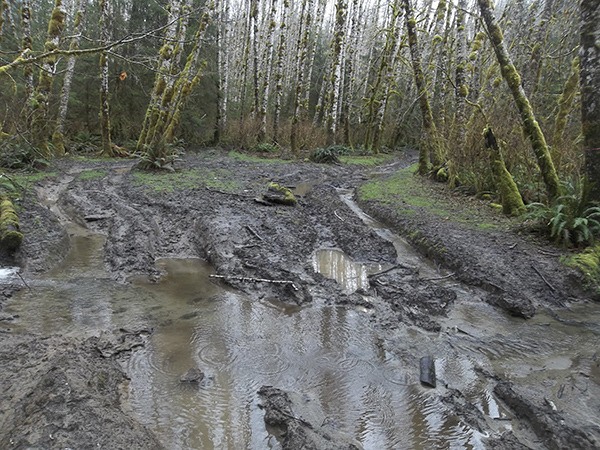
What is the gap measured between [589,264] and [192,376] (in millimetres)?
5467

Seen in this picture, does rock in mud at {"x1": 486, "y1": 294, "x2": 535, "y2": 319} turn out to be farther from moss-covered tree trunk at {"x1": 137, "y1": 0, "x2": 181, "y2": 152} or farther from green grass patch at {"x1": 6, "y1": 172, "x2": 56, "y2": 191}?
moss-covered tree trunk at {"x1": 137, "y1": 0, "x2": 181, "y2": 152}

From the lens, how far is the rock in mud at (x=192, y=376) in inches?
139

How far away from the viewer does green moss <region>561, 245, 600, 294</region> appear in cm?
551

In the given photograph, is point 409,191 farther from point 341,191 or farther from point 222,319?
point 222,319

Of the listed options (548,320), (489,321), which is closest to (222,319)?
(489,321)

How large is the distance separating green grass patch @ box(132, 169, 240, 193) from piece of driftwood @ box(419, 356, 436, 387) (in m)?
7.35

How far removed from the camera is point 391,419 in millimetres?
3229

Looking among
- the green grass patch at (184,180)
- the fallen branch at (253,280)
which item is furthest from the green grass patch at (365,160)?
the fallen branch at (253,280)

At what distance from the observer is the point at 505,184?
861cm

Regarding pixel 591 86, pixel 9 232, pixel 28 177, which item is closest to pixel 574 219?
pixel 591 86

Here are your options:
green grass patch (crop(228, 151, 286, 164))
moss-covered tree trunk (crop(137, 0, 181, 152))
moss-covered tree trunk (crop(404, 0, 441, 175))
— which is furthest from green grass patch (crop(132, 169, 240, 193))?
moss-covered tree trunk (crop(404, 0, 441, 175))

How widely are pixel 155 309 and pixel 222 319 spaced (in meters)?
0.81

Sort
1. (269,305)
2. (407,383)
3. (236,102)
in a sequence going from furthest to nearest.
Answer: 1. (236,102)
2. (269,305)
3. (407,383)

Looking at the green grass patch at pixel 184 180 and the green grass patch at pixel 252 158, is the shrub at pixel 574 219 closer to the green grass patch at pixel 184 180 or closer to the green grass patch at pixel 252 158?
the green grass patch at pixel 184 180
